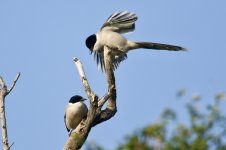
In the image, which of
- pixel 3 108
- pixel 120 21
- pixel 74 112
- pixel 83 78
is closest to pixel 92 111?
pixel 83 78

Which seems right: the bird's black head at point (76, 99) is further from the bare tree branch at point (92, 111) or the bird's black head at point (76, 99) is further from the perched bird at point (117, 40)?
the bare tree branch at point (92, 111)

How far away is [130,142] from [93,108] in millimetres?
4279

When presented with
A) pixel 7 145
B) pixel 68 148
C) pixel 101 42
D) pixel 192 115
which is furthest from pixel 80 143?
pixel 192 115

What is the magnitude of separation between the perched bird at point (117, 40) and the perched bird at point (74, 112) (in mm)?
796

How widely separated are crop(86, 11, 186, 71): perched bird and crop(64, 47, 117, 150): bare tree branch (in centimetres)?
130

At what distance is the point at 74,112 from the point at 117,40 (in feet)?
4.89

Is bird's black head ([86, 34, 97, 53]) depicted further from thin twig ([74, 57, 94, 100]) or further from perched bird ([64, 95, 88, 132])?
thin twig ([74, 57, 94, 100])

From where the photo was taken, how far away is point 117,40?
9.87 meters

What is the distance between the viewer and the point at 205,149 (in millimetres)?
3535

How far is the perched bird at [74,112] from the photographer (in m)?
9.49

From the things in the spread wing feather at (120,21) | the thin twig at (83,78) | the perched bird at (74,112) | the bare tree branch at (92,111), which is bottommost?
the perched bird at (74,112)

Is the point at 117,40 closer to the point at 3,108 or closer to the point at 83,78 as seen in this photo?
the point at 83,78

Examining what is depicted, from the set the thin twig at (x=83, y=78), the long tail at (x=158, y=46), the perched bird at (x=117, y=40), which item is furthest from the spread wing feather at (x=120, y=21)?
the thin twig at (x=83, y=78)

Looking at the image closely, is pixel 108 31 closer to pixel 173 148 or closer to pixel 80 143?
pixel 80 143
